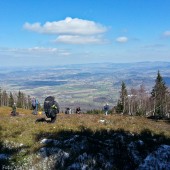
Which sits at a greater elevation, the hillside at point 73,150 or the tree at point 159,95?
the hillside at point 73,150

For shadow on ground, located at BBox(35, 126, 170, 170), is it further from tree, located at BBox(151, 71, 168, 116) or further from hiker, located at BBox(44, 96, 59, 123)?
tree, located at BBox(151, 71, 168, 116)

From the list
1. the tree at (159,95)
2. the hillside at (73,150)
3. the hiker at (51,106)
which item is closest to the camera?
the hillside at (73,150)

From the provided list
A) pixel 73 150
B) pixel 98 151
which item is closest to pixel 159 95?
pixel 98 151

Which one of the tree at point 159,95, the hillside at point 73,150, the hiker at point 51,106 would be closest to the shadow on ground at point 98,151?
the hillside at point 73,150

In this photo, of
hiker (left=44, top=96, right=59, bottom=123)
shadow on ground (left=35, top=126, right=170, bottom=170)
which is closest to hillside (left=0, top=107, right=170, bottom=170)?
shadow on ground (left=35, top=126, right=170, bottom=170)

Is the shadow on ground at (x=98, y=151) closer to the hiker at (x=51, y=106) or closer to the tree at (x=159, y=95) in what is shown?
the hiker at (x=51, y=106)

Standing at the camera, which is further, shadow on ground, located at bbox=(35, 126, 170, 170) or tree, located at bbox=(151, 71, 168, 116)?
tree, located at bbox=(151, 71, 168, 116)

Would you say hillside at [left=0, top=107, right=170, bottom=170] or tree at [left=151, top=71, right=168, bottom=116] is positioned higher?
hillside at [left=0, top=107, right=170, bottom=170]

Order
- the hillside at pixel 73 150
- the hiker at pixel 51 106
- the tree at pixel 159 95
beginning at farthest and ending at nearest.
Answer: the tree at pixel 159 95
the hiker at pixel 51 106
the hillside at pixel 73 150

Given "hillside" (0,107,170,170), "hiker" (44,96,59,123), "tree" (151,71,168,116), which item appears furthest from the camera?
"tree" (151,71,168,116)

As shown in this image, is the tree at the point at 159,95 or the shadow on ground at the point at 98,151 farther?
the tree at the point at 159,95

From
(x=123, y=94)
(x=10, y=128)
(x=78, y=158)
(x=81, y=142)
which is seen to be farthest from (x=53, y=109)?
(x=123, y=94)

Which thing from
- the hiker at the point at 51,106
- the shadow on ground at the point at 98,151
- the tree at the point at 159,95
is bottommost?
the tree at the point at 159,95

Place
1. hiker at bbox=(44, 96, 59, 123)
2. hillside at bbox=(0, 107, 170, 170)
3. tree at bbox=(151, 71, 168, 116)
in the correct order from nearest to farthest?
hillside at bbox=(0, 107, 170, 170), hiker at bbox=(44, 96, 59, 123), tree at bbox=(151, 71, 168, 116)
